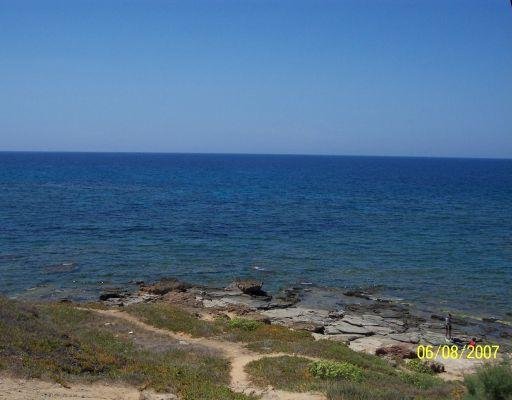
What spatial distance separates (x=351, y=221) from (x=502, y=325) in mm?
37537

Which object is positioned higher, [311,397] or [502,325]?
[311,397]

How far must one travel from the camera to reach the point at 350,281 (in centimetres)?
4169

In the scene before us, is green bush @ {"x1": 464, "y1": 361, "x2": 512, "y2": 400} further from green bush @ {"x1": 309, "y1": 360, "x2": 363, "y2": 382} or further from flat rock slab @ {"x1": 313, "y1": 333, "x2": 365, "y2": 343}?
flat rock slab @ {"x1": 313, "y1": 333, "x2": 365, "y2": 343}

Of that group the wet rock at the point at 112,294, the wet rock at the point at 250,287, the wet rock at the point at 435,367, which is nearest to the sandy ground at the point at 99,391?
the wet rock at the point at 435,367

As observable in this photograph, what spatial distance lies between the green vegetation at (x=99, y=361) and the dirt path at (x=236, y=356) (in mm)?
493

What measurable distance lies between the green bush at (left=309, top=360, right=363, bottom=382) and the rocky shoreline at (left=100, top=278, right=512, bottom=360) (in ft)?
24.4

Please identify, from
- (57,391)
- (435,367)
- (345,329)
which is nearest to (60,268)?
(345,329)

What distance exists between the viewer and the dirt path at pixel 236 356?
54.0 ft

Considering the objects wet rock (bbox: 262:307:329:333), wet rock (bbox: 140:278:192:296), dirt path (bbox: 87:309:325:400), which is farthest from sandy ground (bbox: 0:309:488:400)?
wet rock (bbox: 140:278:192:296)

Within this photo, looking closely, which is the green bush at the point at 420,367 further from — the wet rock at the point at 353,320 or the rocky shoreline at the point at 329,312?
the wet rock at the point at 353,320

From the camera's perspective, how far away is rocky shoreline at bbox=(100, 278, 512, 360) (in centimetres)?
2945

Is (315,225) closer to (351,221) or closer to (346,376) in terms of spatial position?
(351,221)

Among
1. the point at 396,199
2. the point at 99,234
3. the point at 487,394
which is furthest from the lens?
the point at 396,199

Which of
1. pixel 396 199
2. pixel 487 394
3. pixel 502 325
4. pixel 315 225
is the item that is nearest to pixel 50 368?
pixel 487 394
